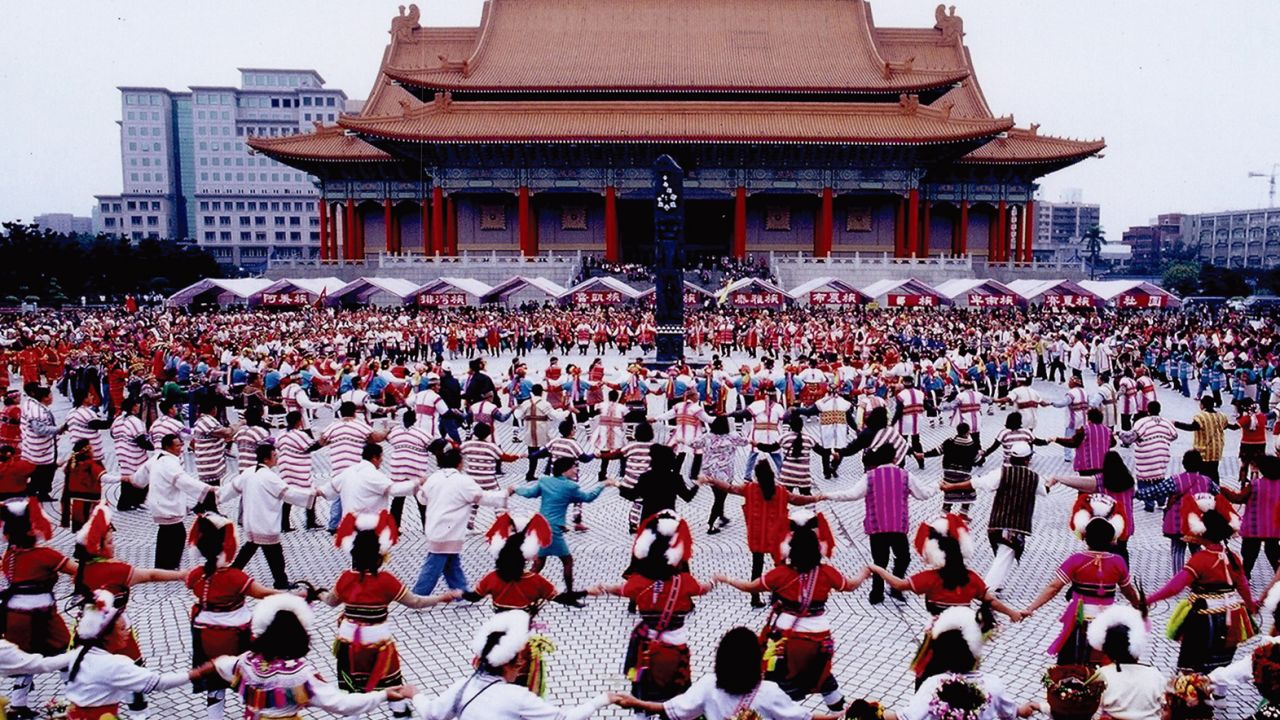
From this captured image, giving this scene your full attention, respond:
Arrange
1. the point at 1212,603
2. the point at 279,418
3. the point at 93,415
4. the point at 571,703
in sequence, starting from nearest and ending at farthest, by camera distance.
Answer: the point at 1212,603
the point at 571,703
the point at 93,415
the point at 279,418

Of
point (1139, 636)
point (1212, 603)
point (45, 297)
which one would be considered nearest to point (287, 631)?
point (1139, 636)

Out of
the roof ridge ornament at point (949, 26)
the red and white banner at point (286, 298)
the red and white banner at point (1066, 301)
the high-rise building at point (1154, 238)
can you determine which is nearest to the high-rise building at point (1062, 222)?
the high-rise building at point (1154, 238)

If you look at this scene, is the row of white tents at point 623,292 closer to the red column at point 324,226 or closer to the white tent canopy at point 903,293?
the white tent canopy at point 903,293

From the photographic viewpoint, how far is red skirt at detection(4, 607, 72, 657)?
568 cm

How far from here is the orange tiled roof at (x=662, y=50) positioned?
49750mm

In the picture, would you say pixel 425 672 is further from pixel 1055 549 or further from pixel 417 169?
pixel 417 169

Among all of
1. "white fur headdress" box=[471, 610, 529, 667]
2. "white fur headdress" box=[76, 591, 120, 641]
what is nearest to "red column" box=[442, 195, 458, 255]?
"white fur headdress" box=[76, 591, 120, 641]

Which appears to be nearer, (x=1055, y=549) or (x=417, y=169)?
(x=1055, y=549)

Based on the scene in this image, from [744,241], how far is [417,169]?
1876cm

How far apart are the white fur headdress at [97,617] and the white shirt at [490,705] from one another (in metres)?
1.85

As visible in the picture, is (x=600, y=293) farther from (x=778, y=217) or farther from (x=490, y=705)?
(x=490, y=705)

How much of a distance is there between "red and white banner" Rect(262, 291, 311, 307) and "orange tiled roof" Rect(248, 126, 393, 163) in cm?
1465

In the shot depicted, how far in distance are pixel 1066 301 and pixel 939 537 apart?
37.8 m

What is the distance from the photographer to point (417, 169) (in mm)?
51281
